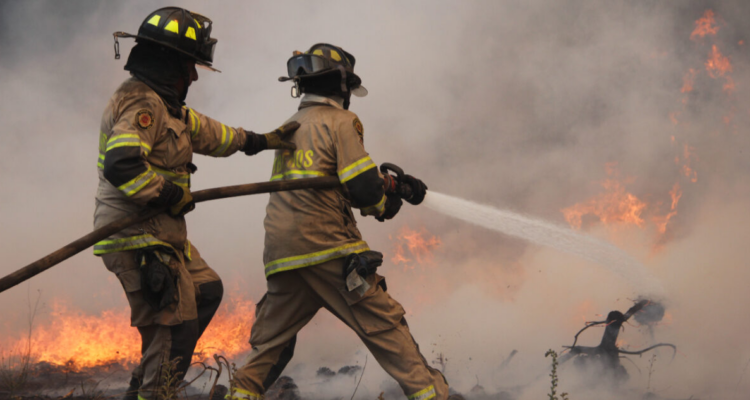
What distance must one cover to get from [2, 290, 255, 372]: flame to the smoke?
0.25 m

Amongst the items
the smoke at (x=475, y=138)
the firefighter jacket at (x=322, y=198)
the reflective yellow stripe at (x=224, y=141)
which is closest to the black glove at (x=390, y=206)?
the firefighter jacket at (x=322, y=198)

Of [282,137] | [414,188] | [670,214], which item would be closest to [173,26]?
[282,137]

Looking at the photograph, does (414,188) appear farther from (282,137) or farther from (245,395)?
(245,395)

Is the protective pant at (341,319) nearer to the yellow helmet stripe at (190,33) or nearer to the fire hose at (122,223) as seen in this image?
the fire hose at (122,223)

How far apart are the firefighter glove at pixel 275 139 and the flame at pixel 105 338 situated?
10.9 feet

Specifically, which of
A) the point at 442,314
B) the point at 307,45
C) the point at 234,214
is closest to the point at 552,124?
the point at 442,314

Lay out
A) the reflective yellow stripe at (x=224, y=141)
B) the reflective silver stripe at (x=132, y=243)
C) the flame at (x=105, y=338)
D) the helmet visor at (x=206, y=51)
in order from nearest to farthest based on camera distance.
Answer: the reflective silver stripe at (x=132, y=243) → the helmet visor at (x=206, y=51) → the reflective yellow stripe at (x=224, y=141) → the flame at (x=105, y=338)

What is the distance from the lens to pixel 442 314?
724 cm

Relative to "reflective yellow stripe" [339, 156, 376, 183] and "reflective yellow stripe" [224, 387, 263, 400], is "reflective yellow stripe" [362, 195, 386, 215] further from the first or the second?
"reflective yellow stripe" [224, 387, 263, 400]

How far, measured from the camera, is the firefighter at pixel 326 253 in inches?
157

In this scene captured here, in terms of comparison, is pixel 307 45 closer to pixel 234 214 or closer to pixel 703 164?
pixel 234 214

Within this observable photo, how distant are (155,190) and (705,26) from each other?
6.39m

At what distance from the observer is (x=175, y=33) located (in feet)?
12.0

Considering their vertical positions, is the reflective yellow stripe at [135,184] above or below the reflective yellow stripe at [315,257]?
below
